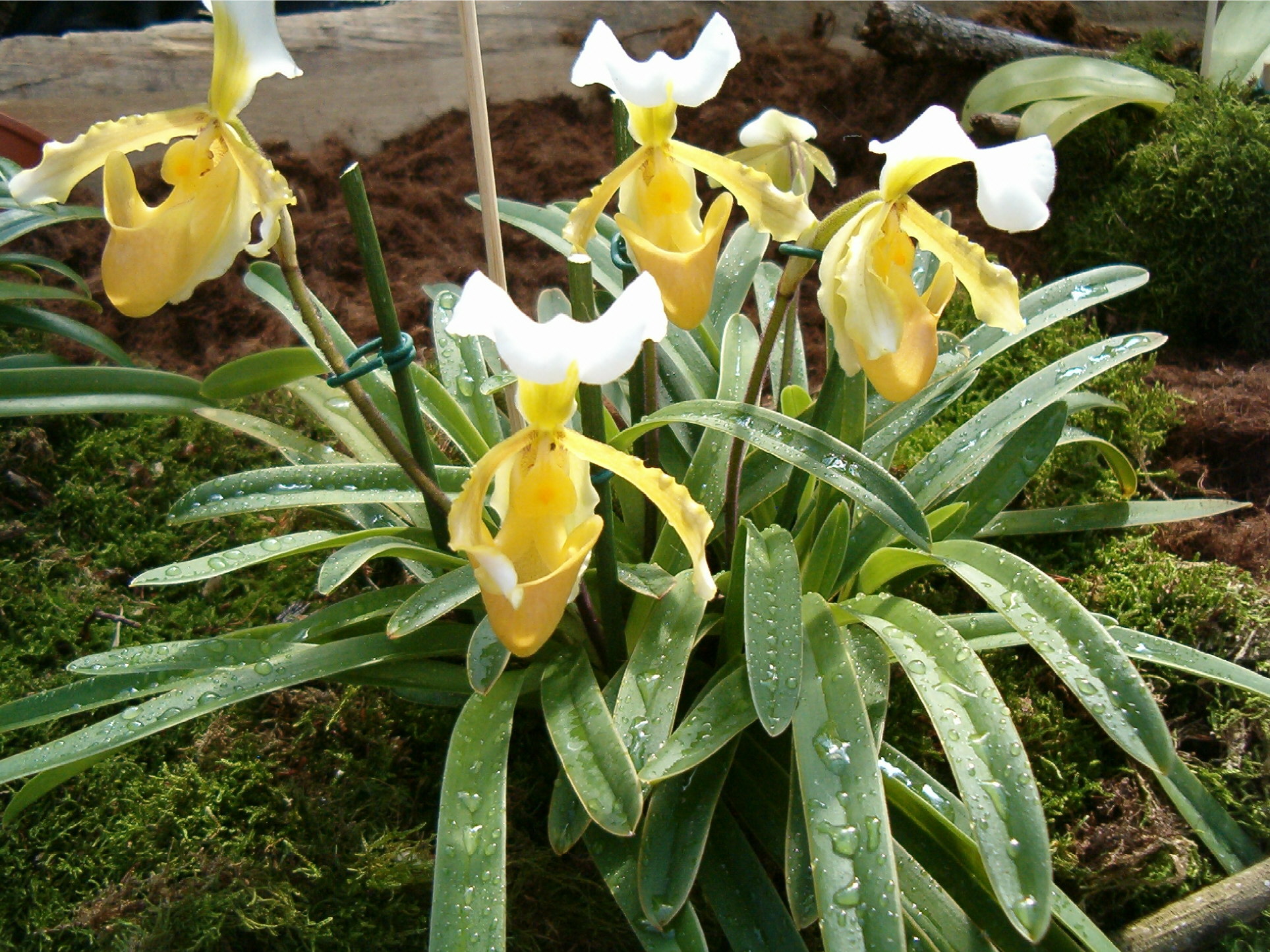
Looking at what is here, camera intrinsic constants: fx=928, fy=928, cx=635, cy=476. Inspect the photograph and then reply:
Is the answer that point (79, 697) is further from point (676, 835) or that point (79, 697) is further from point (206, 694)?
point (676, 835)

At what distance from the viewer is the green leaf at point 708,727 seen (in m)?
0.95

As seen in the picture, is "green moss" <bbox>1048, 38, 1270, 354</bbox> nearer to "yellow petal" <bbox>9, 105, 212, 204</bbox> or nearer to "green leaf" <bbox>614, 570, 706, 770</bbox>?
"green leaf" <bbox>614, 570, 706, 770</bbox>

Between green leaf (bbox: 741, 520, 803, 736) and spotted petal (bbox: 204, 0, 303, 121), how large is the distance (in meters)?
0.68

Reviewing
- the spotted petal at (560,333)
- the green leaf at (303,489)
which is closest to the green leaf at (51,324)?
the green leaf at (303,489)

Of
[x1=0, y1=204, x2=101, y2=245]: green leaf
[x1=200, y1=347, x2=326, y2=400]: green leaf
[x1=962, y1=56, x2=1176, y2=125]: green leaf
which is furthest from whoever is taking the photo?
[x1=962, y1=56, x2=1176, y2=125]: green leaf

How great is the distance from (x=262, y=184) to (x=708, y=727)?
0.71m

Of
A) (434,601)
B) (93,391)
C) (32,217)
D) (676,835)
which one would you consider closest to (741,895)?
(676,835)

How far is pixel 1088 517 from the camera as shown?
150 cm

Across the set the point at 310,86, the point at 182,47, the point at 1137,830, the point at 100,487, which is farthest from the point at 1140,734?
the point at 182,47

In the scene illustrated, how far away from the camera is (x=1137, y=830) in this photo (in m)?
1.19

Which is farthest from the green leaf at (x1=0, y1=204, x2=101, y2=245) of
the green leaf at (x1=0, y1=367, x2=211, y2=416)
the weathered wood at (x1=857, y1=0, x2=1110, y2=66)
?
the weathered wood at (x1=857, y1=0, x2=1110, y2=66)

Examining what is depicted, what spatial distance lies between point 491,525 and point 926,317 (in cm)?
64

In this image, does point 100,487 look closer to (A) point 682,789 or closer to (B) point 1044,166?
(A) point 682,789

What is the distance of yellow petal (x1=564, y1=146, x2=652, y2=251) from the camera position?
99 centimetres
